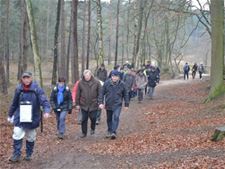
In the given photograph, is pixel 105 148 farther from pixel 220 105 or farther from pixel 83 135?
pixel 220 105

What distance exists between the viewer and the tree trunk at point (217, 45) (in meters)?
21.7

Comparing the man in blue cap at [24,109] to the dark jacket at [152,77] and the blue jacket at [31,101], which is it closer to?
the blue jacket at [31,101]

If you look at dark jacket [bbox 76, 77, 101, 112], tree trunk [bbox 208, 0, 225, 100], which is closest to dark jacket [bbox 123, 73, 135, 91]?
tree trunk [bbox 208, 0, 225, 100]

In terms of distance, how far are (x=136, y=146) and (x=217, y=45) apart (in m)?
11.3

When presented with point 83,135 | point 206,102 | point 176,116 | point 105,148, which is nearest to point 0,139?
point 83,135

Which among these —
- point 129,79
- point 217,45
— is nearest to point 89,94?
point 129,79

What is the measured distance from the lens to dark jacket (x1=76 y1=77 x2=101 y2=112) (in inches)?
541

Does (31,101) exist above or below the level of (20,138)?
above

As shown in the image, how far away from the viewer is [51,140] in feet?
44.9

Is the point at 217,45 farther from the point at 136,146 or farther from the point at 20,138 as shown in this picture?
the point at 20,138

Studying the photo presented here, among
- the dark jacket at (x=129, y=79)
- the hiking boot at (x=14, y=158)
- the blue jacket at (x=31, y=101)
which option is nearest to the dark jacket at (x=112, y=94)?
the blue jacket at (x=31, y=101)

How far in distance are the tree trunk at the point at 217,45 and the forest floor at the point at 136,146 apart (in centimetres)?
321

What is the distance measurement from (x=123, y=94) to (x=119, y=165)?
4302 millimetres

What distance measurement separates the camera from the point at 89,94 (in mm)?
13719
